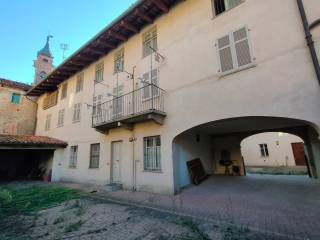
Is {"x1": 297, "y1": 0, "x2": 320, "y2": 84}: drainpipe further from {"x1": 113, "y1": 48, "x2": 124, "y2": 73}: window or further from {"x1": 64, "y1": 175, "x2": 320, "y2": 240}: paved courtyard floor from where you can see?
{"x1": 113, "y1": 48, "x2": 124, "y2": 73}: window

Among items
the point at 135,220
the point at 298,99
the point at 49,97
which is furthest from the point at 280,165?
the point at 49,97

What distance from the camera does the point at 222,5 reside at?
7316 millimetres

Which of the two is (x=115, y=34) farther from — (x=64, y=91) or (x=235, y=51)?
(x=64, y=91)

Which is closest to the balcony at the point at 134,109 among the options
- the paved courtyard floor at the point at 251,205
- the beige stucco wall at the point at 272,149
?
the paved courtyard floor at the point at 251,205

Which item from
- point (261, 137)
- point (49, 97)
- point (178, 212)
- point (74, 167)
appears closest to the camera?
point (178, 212)

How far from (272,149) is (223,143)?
9943 mm

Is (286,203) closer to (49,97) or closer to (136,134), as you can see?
(136,134)

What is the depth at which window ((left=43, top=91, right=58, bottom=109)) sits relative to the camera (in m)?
16.4

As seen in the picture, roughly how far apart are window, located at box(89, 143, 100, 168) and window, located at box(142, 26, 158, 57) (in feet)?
22.0

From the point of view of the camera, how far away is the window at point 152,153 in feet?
27.3

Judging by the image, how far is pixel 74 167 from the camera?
12836mm

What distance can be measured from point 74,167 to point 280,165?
1951 centimetres

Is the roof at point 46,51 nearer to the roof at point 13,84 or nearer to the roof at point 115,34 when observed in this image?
the roof at point 13,84

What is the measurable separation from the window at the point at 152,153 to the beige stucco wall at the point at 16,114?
16104 mm
